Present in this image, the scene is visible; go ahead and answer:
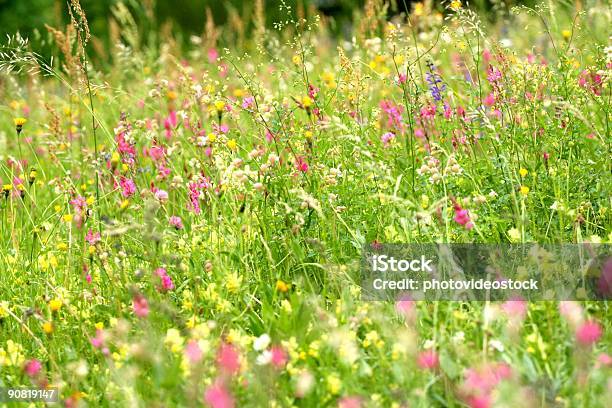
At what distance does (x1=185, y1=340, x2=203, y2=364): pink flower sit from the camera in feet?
6.52

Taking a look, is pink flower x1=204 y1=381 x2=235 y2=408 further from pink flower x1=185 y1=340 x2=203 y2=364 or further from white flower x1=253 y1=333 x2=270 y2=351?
white flower x1=253 y1=333 x2=270 y2=351

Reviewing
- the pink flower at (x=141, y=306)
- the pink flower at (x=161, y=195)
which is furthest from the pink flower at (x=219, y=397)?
the pink flower at (x=161, y=195)

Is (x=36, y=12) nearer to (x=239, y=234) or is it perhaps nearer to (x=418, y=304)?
(x=239, y=234)

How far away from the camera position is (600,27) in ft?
17.4

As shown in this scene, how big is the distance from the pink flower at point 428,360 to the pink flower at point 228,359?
17.0 inches

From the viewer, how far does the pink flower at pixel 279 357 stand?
6.97ft

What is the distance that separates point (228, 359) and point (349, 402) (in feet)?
0.94

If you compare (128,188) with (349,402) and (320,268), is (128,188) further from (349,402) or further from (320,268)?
(349,402)

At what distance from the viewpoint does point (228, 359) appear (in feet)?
6.51

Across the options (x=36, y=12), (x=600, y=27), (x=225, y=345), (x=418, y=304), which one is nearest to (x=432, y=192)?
(x=418, y=304)

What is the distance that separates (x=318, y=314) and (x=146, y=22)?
8.94m

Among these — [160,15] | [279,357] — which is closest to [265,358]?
[279,357]

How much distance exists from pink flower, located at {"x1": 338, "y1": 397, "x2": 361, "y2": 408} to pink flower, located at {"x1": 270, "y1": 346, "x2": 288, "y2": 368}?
0.61 ft

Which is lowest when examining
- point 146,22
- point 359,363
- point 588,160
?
point 146,22
